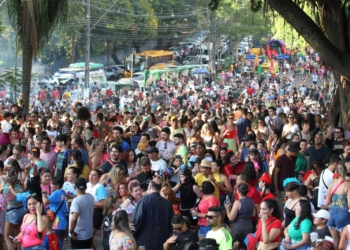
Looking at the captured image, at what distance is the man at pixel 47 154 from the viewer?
13.9 metres

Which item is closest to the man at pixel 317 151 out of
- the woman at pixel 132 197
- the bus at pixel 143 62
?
the woman at pixel 132 197

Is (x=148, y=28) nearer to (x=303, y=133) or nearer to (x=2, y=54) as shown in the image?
(x=2, y=54)

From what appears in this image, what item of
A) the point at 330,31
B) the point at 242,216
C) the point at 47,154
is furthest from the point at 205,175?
the point at 330,31

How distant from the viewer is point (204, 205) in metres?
10.4

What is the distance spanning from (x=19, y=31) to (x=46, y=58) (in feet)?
134

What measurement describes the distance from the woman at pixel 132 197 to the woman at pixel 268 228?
185cm

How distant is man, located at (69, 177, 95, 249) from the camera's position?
10.4 metres

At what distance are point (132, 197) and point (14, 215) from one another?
1886mm

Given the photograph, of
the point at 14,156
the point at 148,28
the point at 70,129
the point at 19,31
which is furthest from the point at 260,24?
the point at 14,156

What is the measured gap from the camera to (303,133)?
1692 centimetres

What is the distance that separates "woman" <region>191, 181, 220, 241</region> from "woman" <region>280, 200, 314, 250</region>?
137cm

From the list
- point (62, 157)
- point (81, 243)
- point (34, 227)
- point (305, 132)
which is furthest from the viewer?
point (305, 132)

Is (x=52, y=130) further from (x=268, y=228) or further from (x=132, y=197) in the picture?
(x=268, y=228)

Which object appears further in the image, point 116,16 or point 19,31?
point 116,16
